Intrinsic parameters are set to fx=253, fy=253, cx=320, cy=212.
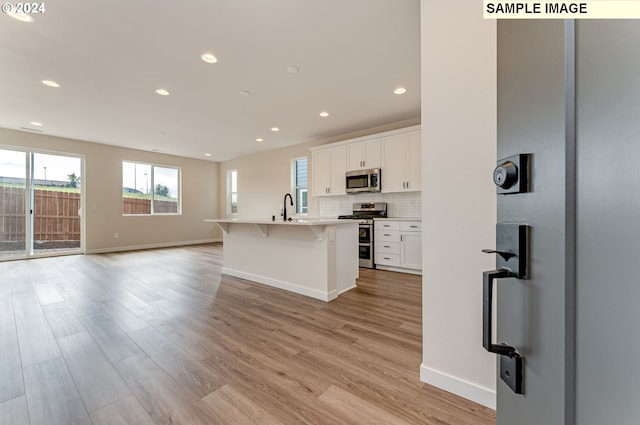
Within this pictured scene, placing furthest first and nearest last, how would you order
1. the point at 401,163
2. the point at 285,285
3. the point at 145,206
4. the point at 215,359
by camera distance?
the point at 145,206 → the point at 401,163 → the point at 285,285 → the point at 215,359

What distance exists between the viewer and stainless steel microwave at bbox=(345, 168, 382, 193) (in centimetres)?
480

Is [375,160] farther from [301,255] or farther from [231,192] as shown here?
[231,192]

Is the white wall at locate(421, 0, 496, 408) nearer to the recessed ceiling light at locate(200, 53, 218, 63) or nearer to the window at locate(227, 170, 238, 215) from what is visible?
the recessed ceiling light at locate(200, 53, 218, 63)

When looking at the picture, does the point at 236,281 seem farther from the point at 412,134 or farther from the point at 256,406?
the point at 412,134

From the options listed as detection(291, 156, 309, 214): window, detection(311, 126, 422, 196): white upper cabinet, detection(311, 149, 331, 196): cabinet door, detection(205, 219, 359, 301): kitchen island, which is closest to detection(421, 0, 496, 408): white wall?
detection(205, 219, 359, 301): kitchen island

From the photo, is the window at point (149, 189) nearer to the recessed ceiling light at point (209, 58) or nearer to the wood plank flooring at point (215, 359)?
the wood plank flooring at point (215, 359)

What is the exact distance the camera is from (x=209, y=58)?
112 inches

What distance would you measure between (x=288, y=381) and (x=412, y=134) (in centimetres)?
411

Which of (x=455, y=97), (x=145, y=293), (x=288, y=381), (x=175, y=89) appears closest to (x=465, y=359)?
(x=288, y=381)

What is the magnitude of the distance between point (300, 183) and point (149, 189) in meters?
4.45

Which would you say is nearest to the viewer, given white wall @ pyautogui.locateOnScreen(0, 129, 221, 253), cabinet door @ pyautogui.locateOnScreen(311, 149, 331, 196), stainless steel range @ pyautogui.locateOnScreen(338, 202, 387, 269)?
stainless steel range @ pyautogui.locateOnScreen(338, 202, 387, 269)

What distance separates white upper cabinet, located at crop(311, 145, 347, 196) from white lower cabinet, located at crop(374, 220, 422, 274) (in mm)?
1303

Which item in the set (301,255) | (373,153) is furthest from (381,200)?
(301,255)

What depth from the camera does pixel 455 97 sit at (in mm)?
1412
